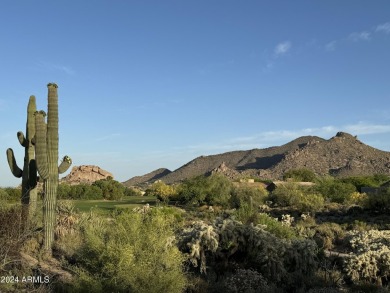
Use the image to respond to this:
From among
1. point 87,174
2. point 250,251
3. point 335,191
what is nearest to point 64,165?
point 250,251

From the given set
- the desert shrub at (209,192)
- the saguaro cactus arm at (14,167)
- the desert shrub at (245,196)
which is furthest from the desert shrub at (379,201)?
the saguaro cactus arm at (14,167)

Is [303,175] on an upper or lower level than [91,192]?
upper

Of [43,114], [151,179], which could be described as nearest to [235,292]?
[43,114]

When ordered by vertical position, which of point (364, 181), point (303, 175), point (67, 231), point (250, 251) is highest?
point (303, 175)

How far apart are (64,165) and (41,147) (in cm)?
113

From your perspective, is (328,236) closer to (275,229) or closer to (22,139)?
(275,229)

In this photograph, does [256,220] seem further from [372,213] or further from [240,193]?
[240,193]

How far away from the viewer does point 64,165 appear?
1495 centimetres

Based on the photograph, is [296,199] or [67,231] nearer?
[67,231]

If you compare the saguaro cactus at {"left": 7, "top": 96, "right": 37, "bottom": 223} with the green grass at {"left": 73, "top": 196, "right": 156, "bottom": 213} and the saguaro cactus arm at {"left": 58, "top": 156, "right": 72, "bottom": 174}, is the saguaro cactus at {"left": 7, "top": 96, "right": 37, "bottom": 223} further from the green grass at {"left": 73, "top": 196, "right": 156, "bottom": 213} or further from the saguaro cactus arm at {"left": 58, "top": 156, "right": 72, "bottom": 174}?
the green grass at {"left": 73, "top": 196, "right": 156, "bottom": 213}

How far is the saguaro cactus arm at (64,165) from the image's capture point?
1483cm

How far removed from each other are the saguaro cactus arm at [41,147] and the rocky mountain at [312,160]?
74.8 metres

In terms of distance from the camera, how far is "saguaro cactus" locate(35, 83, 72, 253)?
45.2 feet

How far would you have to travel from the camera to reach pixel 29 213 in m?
13.6
